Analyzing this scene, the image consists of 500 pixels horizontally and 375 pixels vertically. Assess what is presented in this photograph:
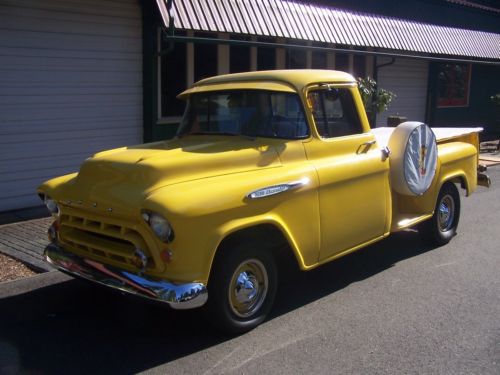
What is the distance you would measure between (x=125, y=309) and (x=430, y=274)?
2937 millimetres

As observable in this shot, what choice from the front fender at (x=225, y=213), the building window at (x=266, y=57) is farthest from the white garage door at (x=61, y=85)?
the front fender at (x=225, y=213)

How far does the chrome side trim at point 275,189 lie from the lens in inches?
162

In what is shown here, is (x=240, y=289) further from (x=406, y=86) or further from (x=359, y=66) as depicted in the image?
(x=406, y=86)

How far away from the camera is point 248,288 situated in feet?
13.9

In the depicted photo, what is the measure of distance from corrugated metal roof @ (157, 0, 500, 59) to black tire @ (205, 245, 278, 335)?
5.25 meters

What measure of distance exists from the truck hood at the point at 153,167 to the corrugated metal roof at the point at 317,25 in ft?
14.6

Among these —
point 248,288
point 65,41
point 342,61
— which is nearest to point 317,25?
point 342,61

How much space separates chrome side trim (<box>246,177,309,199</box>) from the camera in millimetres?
4105

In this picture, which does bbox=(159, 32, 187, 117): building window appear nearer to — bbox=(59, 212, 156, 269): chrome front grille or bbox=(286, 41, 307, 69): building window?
bbox=(286, 41, 307, 69): building window


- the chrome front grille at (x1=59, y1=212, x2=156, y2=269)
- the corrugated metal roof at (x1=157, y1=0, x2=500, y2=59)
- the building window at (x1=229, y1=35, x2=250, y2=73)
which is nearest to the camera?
the chrome front grille at (x1=59, y1=212, x2=156, y2=269)

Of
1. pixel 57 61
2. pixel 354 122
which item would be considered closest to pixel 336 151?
pixel 354 122

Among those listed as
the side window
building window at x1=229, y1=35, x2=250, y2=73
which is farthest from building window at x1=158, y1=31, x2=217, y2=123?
the side window

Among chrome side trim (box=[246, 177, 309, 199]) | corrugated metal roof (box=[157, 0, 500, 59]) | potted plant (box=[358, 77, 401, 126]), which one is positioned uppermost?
corrugated metal roof (box=[157, 0, 500, 59])

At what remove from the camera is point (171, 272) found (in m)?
3.72
